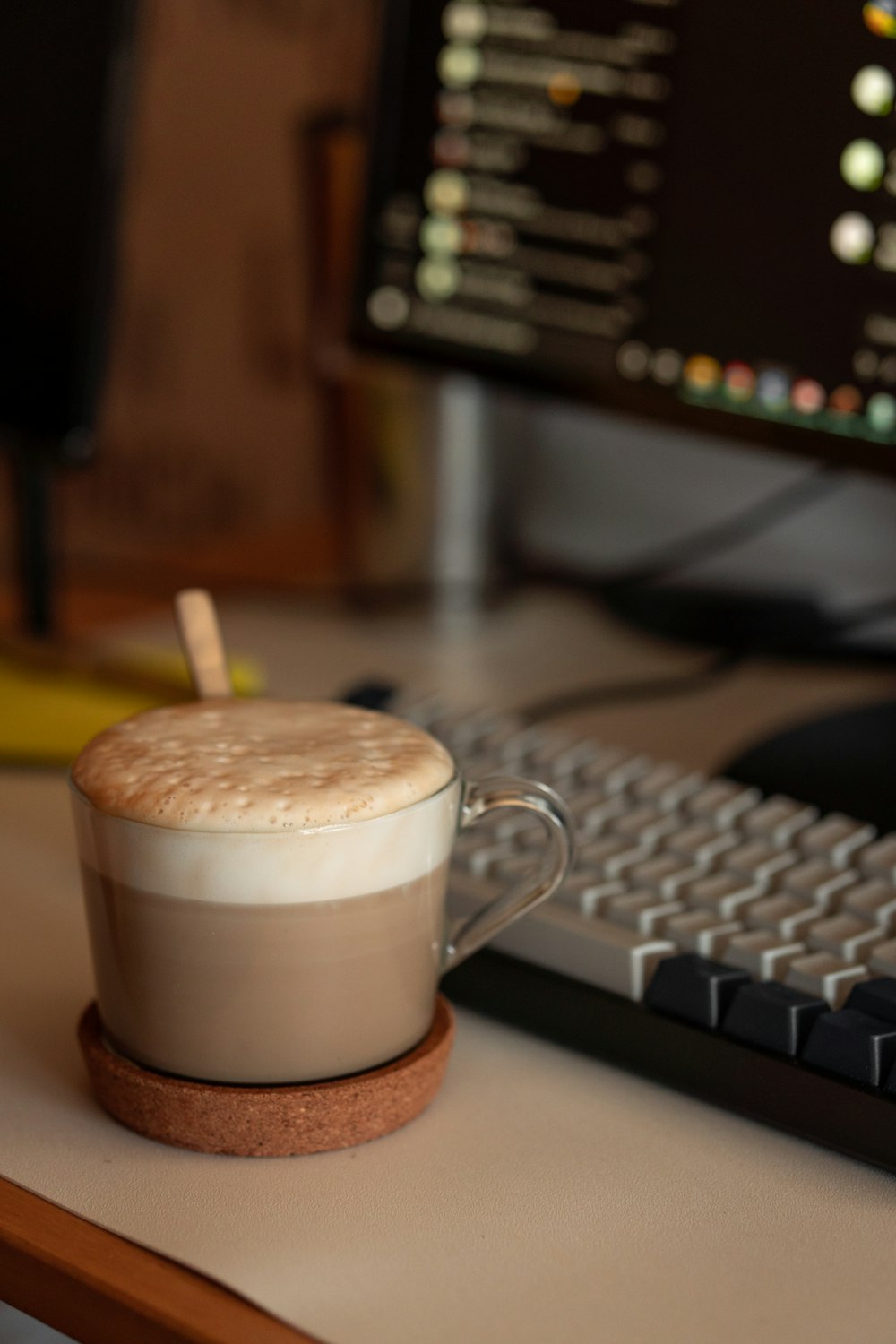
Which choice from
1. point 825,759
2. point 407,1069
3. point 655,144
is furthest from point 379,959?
point 655,144

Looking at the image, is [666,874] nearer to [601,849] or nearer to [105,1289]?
[601,849]

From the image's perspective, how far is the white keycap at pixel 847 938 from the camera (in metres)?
0.43

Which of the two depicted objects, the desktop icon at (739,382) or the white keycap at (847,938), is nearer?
the white keycap at (847,938)

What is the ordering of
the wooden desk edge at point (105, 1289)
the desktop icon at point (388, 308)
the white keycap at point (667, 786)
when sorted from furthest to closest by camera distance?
the desktop icon at point (388, 308) < the white keycap at point (667, 786) < the wooden desk edge at point (105, 1289)

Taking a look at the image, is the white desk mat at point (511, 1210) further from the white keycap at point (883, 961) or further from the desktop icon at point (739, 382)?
the desktop icon at point (739, 382)

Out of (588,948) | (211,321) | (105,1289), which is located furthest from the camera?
(211,321)

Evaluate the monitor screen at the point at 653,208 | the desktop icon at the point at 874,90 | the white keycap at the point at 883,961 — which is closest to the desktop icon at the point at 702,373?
the monitor screen at the point at 653,208

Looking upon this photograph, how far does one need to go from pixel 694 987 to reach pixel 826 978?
0.12 ft

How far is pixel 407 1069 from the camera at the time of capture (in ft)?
1.32

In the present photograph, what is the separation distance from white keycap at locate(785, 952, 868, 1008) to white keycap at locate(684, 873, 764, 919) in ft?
0.13

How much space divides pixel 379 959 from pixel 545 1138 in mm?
73

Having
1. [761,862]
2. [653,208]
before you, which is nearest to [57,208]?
[653,208]

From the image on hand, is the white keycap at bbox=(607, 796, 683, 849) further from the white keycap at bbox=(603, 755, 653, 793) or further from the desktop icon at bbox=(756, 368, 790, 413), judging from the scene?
the desktop icon at bbox=(756, 368, 790, 413)

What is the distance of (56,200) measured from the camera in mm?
767
